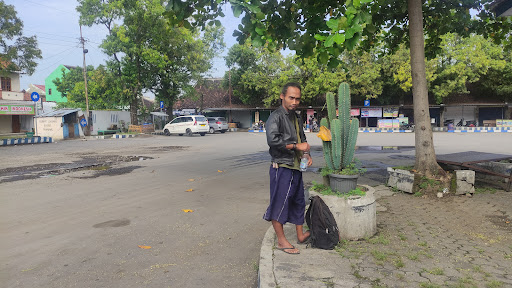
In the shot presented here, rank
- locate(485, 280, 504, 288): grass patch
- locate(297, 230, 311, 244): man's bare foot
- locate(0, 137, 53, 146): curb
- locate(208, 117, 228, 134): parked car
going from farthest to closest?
1. locate(208, 117, 228, 134): parked car
2. locate(0, 137, 53, 146): curb
3. locate(297, 230, 311, 244): man's bare foot
4. locate(485, 280, 504, 288): grass patch

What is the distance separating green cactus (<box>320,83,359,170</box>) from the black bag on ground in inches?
27.2

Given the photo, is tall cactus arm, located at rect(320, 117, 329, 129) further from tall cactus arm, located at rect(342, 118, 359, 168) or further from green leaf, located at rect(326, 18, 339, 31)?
green leaf, located at rect(326, 18, 339, 31)

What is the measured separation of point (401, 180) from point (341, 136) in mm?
2768

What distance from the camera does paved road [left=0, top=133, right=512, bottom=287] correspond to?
3.26 m

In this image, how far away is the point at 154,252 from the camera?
3.78 metres

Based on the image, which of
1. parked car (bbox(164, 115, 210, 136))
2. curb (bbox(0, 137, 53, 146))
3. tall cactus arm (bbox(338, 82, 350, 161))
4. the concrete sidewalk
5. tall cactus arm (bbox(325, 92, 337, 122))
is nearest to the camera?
the concrete sidewalk

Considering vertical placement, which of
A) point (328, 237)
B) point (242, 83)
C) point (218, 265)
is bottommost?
point (218, 265)

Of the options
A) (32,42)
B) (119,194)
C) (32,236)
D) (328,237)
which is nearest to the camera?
(328,237)

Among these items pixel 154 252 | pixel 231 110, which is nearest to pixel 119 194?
pixel 154 252

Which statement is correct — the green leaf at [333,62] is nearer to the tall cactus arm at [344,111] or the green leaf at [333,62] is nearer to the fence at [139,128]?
the tall cactus arm at [344,111]

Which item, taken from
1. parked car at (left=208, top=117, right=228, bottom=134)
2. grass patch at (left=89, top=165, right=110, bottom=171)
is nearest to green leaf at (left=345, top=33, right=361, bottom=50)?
grass patch at (left=89, top=165, right=110, bottom=171)

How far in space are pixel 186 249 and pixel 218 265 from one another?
23.4 inches

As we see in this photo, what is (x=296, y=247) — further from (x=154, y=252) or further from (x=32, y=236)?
(x=32, y=236)

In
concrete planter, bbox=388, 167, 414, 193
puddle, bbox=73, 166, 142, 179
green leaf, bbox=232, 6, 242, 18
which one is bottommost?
puddle, bbox=73, 166, 142, 179
